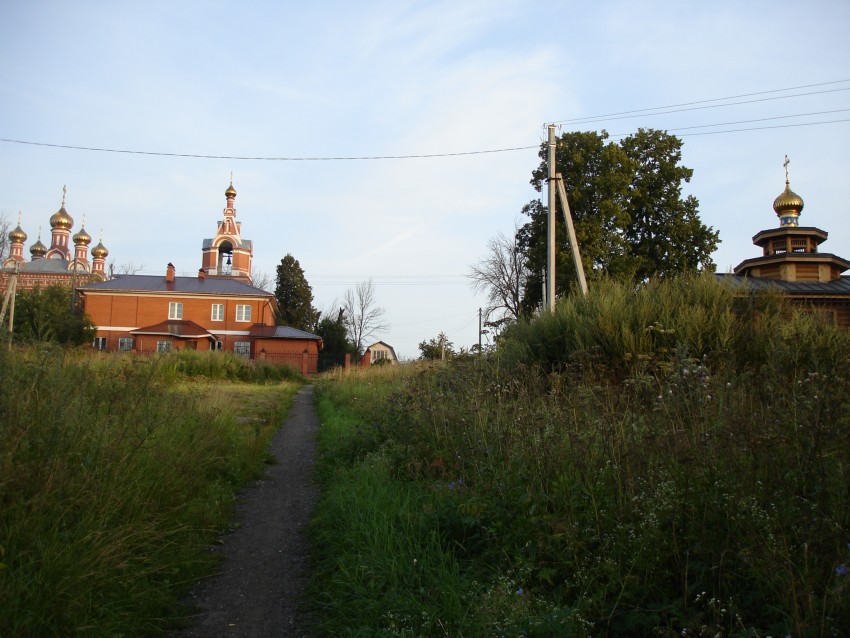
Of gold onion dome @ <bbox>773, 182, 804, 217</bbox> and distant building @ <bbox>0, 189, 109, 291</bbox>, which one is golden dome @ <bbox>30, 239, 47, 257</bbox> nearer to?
distant building @ <bbox>0, 189, 109, 291</bbox>

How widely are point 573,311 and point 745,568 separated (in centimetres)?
732

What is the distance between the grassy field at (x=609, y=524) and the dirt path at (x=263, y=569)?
0.21 meters

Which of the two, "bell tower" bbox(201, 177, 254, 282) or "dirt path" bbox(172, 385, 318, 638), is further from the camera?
"bell tower" bbox(201, 177, 254, 282)

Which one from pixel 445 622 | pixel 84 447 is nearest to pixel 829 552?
→ pixel 445 622

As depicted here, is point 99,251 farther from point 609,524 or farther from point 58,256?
point 609,524

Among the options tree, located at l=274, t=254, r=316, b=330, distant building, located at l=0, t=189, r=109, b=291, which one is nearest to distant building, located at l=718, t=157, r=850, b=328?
tree, located at l=274, t=254, r=316, b=330

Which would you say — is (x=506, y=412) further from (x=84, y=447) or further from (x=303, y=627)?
(x=84, y=447)

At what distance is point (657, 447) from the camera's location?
3590 millimetres

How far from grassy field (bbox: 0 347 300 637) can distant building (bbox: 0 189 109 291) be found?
65155mm

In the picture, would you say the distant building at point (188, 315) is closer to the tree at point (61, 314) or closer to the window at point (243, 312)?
the window at point (243, 312)

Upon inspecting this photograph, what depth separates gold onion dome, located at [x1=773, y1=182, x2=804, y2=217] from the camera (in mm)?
34375

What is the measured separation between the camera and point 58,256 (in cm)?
7688

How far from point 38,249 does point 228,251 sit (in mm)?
32179

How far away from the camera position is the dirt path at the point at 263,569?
3500 millimetres
